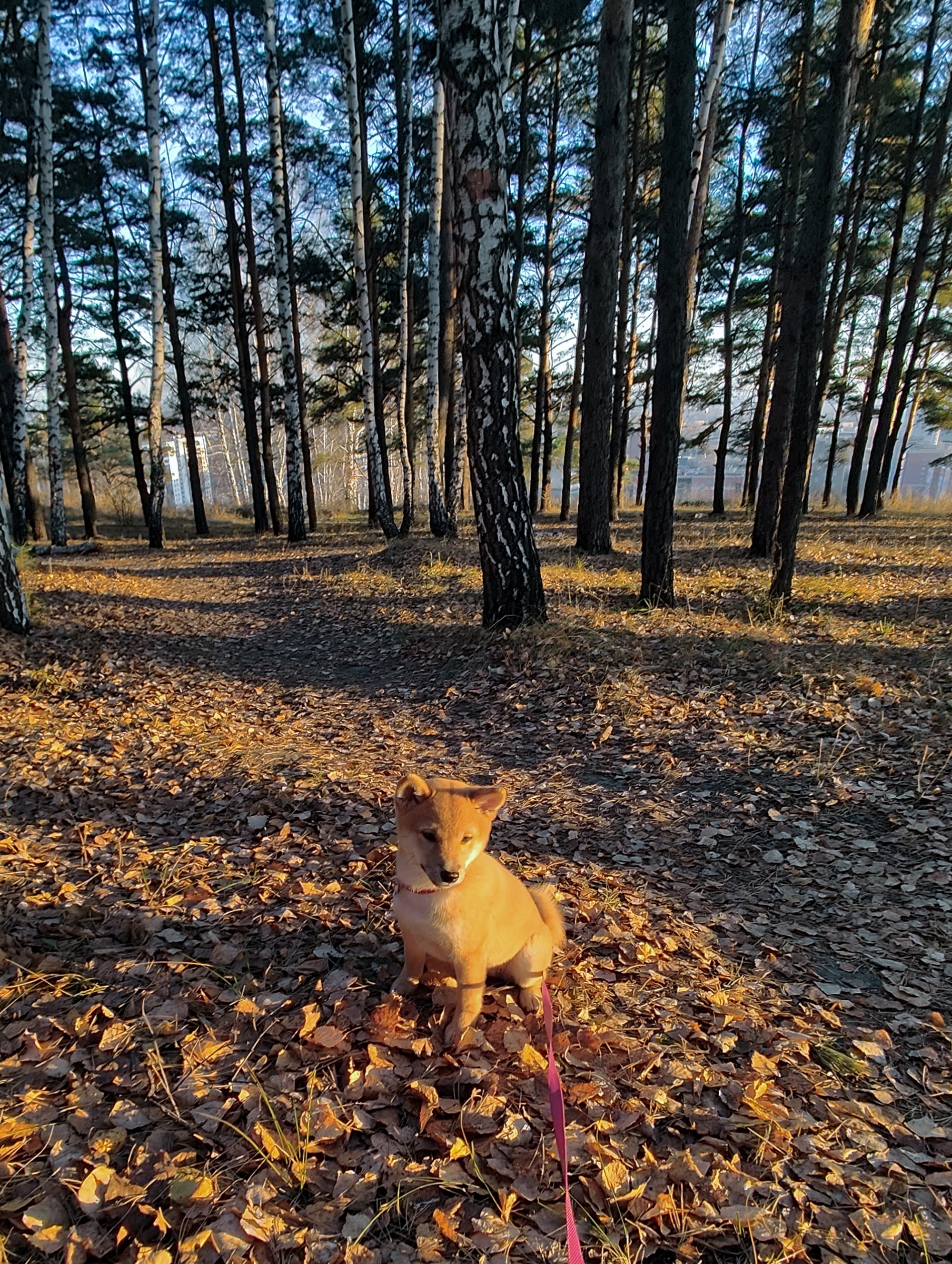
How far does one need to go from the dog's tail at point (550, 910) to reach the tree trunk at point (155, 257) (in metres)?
17.0

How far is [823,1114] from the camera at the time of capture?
2.53m

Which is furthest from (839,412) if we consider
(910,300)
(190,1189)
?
(190,1189)

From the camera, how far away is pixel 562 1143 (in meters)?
2.06

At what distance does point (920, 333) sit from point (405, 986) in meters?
26.2

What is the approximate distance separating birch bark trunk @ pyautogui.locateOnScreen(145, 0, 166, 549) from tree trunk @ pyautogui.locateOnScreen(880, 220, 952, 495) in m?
21.5

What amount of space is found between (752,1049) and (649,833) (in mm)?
2028

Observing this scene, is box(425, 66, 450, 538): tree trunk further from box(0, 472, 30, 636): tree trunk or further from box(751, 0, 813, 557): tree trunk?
box(0, 472, 30, 636): tree trunk

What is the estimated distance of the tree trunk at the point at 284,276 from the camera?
1455cm

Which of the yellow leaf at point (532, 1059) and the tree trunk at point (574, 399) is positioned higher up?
the tree trunk at point (574, 399)

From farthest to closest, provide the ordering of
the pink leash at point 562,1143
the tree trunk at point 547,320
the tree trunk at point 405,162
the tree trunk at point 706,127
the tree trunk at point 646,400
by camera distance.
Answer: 1. the tree trunk at point 646,400
2. the tree trunk at point 547,320
3. the tree trunk at point 405,162
4. the tree trunk at point 706,127
5. the pink leash at point 562,1143

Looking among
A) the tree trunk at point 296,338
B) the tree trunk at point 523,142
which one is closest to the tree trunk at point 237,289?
the tree trunk at point 296,338

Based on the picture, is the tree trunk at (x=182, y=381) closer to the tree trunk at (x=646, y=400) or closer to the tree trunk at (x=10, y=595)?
the tree trunk at (x=10, y=595)

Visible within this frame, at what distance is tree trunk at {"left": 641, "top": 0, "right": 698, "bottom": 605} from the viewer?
26.1 feet

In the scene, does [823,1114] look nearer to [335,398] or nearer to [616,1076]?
[616,1076]
